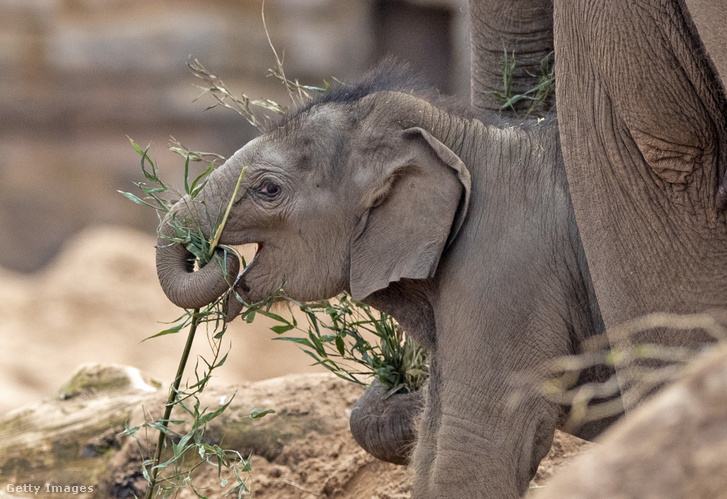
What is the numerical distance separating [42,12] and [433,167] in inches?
381

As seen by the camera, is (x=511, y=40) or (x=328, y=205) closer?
(x=328, y=205)

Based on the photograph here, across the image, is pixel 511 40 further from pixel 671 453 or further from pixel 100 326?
pixel 100 326

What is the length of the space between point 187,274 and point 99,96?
29.5ft

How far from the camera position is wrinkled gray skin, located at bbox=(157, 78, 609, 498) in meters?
3.11

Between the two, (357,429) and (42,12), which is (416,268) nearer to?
(357,429)

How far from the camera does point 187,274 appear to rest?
11.0 feet

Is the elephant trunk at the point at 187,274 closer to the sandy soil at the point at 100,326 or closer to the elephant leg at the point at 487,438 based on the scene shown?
the elephant leg at the point at 487,438

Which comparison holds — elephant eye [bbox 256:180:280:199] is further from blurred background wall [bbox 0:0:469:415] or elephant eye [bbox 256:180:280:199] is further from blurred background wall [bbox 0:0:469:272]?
blurred background wall [bbox 0:0:469:272]

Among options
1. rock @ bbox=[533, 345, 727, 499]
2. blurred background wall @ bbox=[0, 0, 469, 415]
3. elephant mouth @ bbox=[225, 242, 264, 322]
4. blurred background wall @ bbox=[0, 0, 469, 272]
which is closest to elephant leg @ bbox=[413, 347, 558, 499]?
elephant mouth @ bbox=[225, 242, 264, 322]

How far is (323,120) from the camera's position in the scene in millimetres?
3363

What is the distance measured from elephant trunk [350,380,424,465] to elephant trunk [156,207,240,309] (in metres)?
0.78

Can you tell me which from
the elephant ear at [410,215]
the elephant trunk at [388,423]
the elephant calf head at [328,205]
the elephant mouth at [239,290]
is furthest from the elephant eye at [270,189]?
the elephant trunk at [388,423]

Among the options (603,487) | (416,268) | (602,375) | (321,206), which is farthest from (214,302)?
(603,487)

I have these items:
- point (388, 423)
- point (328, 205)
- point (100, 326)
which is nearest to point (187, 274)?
point (328, 205)
